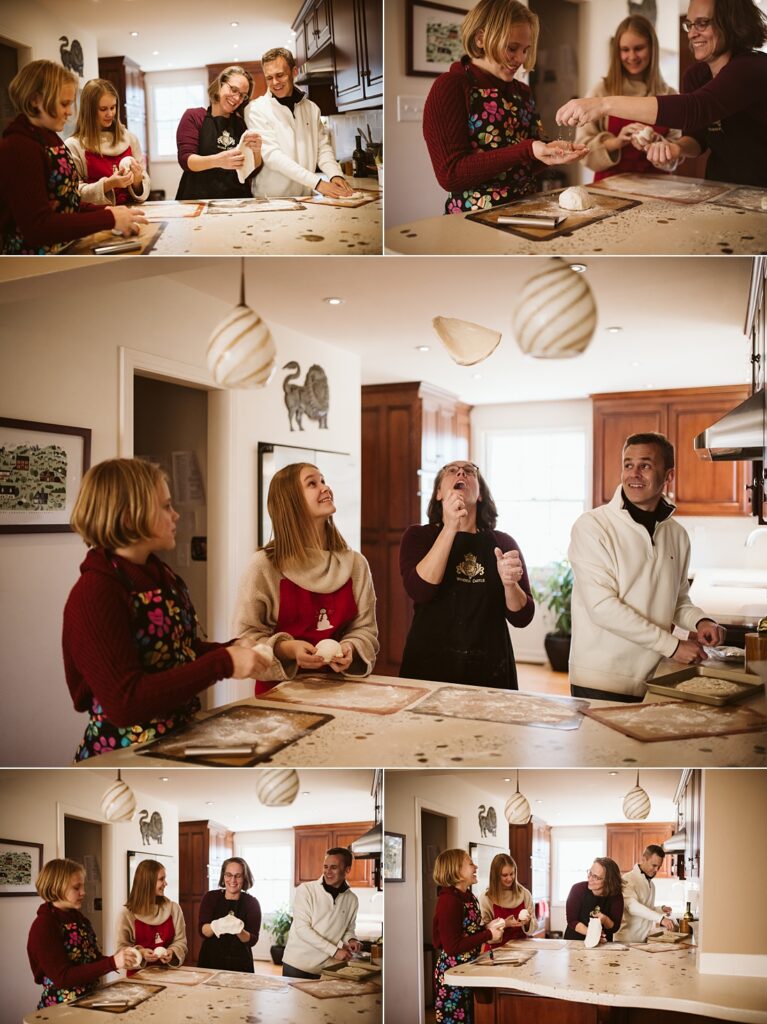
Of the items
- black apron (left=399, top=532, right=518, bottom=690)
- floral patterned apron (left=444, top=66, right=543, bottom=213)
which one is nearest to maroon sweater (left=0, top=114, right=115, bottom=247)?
floral patterned apron (left=444, top=66, right=543, bottom=213)

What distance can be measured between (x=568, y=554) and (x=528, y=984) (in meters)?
0.92

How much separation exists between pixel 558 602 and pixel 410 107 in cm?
105

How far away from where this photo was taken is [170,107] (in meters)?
1.95

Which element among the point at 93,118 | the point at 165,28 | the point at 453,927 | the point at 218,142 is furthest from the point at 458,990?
the point at 165,28

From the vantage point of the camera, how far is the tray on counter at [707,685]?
6.17 feet

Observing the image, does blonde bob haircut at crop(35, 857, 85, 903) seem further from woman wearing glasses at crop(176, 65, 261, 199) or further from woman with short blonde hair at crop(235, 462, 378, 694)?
woman wearing glasses at crop(176, 65, 261, 199)

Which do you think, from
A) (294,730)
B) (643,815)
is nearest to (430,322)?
(294,730)

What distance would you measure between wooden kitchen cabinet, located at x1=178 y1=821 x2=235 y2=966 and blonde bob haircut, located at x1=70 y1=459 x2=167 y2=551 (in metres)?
0.64

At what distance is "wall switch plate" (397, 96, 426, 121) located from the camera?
6.36ft

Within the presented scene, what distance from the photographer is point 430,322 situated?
192cm

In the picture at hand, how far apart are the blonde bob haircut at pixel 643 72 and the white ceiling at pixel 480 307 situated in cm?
33

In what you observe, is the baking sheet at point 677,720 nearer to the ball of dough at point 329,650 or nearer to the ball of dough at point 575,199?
the ball of dough at point 329,650

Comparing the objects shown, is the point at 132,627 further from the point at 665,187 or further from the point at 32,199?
the point at 665,187

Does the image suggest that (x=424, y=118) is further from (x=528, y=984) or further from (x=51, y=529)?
Answer: (x=528, y=984)
